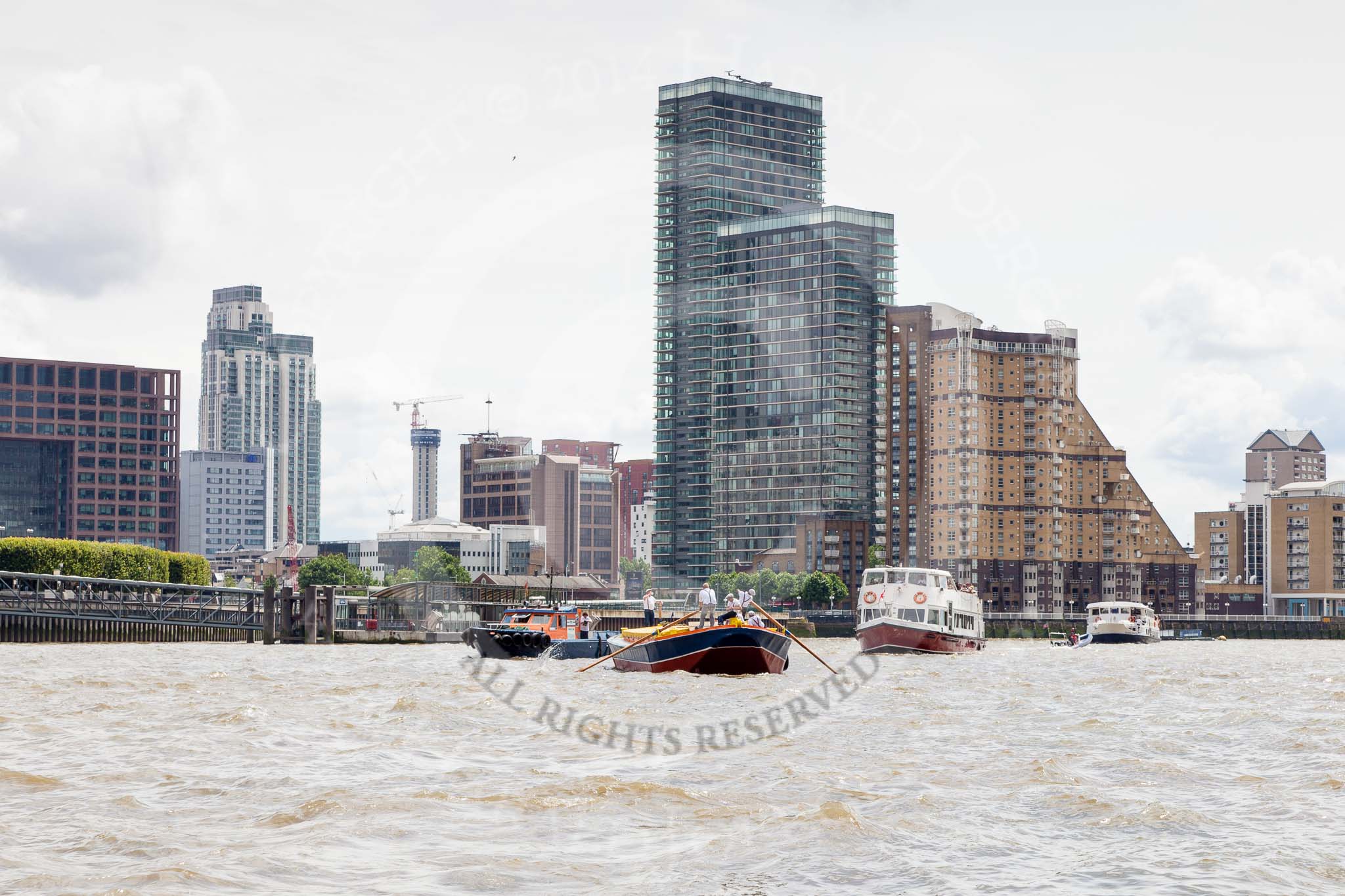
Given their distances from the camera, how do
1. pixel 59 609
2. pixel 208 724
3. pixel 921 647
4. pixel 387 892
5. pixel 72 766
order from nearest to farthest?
pixel 387 892 → pixel 72 766 → pixel 208 724 → pixel 921 647 → pixel 59 609

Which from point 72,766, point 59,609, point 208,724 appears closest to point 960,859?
point 72,766

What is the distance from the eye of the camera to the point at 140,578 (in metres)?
161

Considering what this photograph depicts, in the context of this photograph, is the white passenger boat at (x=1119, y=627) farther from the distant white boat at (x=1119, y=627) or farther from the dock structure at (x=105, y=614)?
the dock structure at (x=105, y=614)

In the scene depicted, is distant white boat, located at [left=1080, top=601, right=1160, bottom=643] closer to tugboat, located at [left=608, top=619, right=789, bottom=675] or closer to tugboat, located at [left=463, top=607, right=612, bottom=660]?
tugboat, located at [left=463, top=607, right=612, bottom=660]

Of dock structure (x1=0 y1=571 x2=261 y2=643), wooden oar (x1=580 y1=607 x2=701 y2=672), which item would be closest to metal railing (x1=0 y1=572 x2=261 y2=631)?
dock structure (x1=0 y1=571 x2=261 y2=643)

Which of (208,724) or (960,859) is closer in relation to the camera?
(960,859)

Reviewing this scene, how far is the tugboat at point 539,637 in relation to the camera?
283 ft

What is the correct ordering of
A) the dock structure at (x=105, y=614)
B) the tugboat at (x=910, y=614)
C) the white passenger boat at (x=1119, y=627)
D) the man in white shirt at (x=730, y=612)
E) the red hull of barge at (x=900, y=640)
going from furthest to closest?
the white passenger boat at (x=1119, y=627), the dock structure at (x=105, y=614), the tugboat at (x=910, y=614), the red hull of barge at (x=900, y=640), the man in white shirt at (x=730, y=612)

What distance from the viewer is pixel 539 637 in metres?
94.2

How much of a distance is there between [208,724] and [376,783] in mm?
12636

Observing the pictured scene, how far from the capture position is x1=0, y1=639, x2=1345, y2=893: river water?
21250 mm

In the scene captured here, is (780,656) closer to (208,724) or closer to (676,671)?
(676,671)

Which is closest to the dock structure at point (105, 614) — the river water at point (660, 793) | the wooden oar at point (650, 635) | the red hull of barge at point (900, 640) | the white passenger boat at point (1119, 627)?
the red hull of barge at point (900, 640)

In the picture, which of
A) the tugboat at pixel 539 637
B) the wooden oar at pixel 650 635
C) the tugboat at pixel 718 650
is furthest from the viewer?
the tugboat at pixel 539 637
